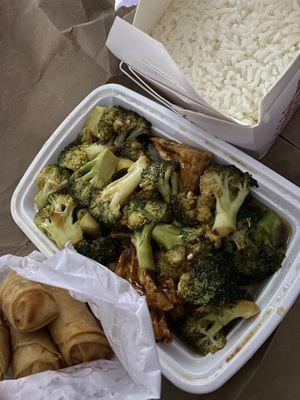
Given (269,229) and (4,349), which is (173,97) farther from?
(4,349)

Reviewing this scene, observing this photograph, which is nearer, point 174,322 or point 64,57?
point 174,322

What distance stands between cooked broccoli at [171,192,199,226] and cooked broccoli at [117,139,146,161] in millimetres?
181

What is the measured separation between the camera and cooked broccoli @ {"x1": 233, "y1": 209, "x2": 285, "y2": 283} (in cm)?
143

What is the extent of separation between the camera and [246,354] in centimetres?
A: 138

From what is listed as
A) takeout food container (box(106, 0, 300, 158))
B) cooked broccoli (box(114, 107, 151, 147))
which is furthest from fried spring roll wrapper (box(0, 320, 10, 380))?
takeout food container (box(106, 0, 300, 158))

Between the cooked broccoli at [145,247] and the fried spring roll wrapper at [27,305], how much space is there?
0.79 feet

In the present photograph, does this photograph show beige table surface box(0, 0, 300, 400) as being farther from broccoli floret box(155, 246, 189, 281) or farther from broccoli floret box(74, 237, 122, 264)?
broccoli floret box(155, 246, 189, 281)

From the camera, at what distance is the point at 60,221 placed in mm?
1614

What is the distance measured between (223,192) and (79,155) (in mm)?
430

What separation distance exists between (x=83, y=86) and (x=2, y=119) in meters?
0.30

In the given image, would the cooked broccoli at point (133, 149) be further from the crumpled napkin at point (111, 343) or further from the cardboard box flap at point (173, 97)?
the crumpled napkin at point (111, 343)

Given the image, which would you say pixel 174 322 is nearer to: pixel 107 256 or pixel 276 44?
pixel 107 256

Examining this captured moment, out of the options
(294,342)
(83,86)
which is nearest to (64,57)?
(83,86)

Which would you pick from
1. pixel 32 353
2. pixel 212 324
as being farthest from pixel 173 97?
pixel 32 353
